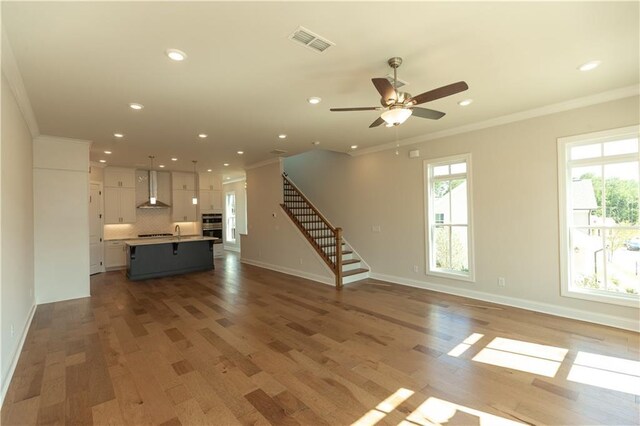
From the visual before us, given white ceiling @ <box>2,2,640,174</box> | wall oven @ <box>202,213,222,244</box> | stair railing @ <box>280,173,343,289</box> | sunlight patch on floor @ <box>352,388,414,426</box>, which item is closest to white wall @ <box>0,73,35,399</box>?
white ceiling @ <box>2,2,640,174</box>

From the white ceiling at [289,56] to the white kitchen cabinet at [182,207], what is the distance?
498 cm

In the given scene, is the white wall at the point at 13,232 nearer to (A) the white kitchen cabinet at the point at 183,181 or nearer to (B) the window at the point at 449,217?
(A) the white kitchen cabinet at the point at 183,181

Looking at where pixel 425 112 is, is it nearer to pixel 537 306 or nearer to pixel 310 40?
pixel 310 40

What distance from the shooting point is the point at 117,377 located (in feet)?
9.14

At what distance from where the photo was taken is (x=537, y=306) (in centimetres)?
446

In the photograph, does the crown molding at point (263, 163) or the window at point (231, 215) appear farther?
the window at point (231, 215)

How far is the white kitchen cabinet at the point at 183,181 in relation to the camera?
9.58 m

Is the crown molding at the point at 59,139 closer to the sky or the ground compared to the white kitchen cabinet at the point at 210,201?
closer to the sky

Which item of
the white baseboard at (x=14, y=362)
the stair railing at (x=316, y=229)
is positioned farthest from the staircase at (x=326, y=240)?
the white baseboard at (x=14, y=362)

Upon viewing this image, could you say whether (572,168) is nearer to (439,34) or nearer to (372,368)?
(439,34)

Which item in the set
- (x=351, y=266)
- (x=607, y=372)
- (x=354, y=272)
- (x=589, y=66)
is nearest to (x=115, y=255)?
(x=351, y=266)

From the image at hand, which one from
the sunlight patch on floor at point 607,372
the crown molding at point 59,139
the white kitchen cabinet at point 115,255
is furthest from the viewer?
the white kitchen cabinet at point 115,255

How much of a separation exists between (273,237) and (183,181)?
3927mm

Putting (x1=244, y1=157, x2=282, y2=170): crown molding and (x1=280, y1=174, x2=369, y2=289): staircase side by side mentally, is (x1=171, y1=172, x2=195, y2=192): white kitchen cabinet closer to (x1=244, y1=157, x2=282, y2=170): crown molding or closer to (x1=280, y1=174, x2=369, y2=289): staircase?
(x1=244, y1=157, x2=282, y2=170): crown molding
